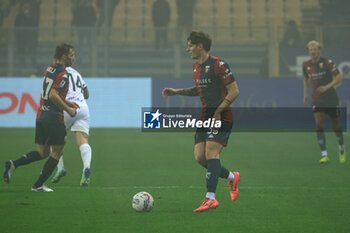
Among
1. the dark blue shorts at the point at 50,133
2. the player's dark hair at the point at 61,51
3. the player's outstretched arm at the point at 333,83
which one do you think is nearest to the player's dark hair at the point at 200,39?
the player's dark hair at the point at 61,51

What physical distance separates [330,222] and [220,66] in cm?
208

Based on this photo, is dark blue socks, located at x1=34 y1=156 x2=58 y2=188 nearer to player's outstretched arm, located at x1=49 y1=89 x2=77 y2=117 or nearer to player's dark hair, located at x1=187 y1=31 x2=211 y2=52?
player's outstretched arm, located at x1=49 y1=89 x2=77 y2=117

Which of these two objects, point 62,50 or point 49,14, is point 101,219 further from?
point 49,14

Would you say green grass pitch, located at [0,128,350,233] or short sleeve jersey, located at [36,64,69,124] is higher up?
short sleeve jersey, located at [36,64,69,124]

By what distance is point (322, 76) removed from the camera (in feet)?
42.8

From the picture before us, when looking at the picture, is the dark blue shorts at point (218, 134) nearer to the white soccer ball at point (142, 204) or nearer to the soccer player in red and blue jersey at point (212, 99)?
the soccer player in red and blue jersey at point (212, 99)

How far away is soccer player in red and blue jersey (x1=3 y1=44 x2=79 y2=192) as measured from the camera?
28.5 feet

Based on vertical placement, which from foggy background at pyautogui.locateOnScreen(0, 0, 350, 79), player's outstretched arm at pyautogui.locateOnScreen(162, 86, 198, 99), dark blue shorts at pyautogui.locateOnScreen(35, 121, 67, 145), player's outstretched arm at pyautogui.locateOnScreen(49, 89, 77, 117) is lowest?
dark blue shorts at pyautogui.locateOnScreen(35, 121, 67, 145)

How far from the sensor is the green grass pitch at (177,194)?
6.73 meters

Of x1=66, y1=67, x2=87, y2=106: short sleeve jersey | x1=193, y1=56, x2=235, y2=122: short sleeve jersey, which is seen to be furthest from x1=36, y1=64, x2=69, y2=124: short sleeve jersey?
x1=193, y1=56, x2=235, y2=122: short sleeve jersey

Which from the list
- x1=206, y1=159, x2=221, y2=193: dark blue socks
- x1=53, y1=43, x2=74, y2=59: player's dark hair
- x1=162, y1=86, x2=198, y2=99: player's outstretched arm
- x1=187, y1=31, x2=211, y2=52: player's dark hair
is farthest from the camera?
x1=53, y1=43, x2=74, y2=59: player's dark hair

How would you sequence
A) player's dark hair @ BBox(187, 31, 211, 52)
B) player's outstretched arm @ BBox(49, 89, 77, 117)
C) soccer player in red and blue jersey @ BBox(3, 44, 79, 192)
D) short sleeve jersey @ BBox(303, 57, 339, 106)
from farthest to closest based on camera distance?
short sleeve jersey @ BBox(303, 57, 339, 106) → soccer player in red and blue jersey @ BBox(3, 44, 79, 192) → player's outstretched arm @ BBox(49, 89, 77, 117) → player's dark hair @ BBox(187, 31, 211, 52)

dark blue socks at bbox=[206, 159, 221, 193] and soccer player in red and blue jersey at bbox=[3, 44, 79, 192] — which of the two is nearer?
dark blue socks at bbox=[206, 159, 221, 193]

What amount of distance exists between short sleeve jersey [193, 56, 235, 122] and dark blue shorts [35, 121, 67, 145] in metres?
2.09
